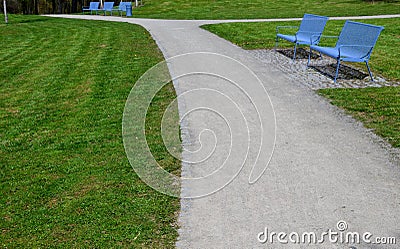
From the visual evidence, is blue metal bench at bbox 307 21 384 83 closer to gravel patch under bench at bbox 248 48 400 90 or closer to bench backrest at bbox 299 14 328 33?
gravel patch under bench at bbox 248 48 400 90

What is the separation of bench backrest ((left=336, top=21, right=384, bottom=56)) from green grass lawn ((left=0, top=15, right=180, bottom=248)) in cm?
419

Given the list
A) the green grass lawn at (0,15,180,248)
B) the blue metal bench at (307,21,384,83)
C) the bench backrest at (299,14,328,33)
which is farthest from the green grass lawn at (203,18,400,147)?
the green grass lawn at (0,15,180,248)

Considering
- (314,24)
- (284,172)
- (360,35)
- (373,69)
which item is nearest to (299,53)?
(314,24)

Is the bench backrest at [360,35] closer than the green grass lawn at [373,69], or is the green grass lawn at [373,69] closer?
the green grass lawn at [373,69]

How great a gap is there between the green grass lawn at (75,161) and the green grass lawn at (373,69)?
111 inches

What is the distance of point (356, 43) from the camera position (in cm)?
1038

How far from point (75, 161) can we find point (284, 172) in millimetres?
2506

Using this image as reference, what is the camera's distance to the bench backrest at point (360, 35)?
961 centimetres

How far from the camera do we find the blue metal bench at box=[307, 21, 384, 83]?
962 cm

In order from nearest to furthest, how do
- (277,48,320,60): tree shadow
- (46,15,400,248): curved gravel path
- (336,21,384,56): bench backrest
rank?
(46,15,400,248): curved gravel path < (336,21,384,56): bench backrest < (277,48,320,60): tree shadow

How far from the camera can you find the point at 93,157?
6.03m

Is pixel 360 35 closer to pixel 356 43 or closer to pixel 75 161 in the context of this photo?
pixel 356 43

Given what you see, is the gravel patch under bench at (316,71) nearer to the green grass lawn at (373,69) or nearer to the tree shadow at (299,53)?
the tree shadow at (299,53)

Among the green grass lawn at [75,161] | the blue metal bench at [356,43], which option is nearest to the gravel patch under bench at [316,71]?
the blue metal bench at [356,43]
